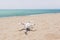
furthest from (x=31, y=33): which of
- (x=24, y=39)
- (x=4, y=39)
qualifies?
(x=4, y=39)

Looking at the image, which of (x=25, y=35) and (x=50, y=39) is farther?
(x=25, y=35)

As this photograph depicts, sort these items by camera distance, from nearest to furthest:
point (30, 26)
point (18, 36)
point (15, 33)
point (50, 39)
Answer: point (50, 39), point (18, 36), point (15, 33), point (30, 26)

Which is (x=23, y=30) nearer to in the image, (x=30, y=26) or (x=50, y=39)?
(x=30, y=26)

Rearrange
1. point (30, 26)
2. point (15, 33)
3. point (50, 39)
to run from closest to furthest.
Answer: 1. point (50, 39)
2. point (15, 33)
3. point (30, 26)

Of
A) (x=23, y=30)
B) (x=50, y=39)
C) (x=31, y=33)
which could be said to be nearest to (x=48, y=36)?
(x=50, y=39)

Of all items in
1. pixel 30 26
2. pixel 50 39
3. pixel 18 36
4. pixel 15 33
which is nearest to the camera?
pixel 50 39

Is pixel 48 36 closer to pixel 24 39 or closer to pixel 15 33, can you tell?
pixel 24 39

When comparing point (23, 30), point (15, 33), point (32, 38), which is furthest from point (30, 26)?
point (32, 38)

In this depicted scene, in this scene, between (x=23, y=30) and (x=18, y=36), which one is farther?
(x=23, y=30)
